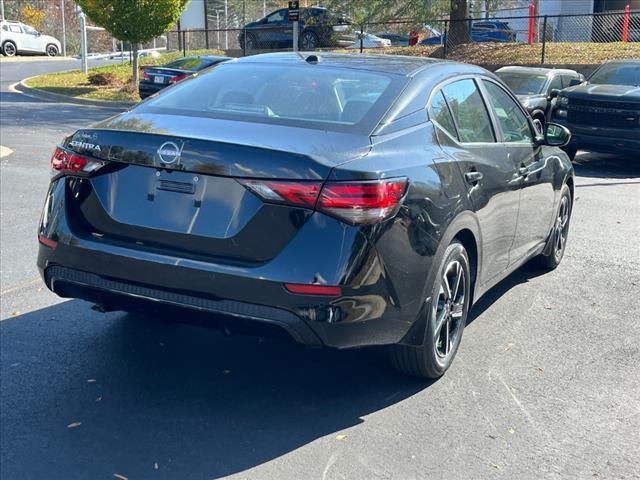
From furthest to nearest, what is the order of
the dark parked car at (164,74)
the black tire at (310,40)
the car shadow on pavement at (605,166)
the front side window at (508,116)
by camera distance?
the black tire at (310,40)
the dark parked car at (164,74)
the car shadow on pavement at (605,166)
the front side window at (508,116)

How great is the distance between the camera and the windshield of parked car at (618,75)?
13.7m

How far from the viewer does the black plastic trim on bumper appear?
3.56m

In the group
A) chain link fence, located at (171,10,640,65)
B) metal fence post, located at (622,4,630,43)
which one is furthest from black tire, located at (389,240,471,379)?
metal fence post, located at (622,4,630,43)

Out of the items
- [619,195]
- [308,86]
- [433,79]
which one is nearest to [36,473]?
[308,86]

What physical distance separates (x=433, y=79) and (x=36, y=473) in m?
2.95

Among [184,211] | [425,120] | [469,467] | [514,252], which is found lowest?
Result: [469,467]

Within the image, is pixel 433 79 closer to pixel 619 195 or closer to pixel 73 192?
pixel 73 192

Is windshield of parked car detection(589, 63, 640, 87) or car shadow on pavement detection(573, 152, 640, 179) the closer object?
car shadow on pavement detection(573, 152, 640, 179)

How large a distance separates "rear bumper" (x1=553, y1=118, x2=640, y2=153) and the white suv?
36344mm

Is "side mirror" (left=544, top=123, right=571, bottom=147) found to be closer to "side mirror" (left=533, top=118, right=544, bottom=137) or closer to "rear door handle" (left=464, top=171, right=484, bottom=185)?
"side mirror" (left=533, top=118, right=544, bottom=137)

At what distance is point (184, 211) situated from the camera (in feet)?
12.1

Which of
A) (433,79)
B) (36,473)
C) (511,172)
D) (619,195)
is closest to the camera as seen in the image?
(36,473)

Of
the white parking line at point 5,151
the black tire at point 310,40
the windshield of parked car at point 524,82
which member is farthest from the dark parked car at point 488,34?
the white parking line at point 5,151

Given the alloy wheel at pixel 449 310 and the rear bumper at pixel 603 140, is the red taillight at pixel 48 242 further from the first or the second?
the rear bumper at pixel 603 140
